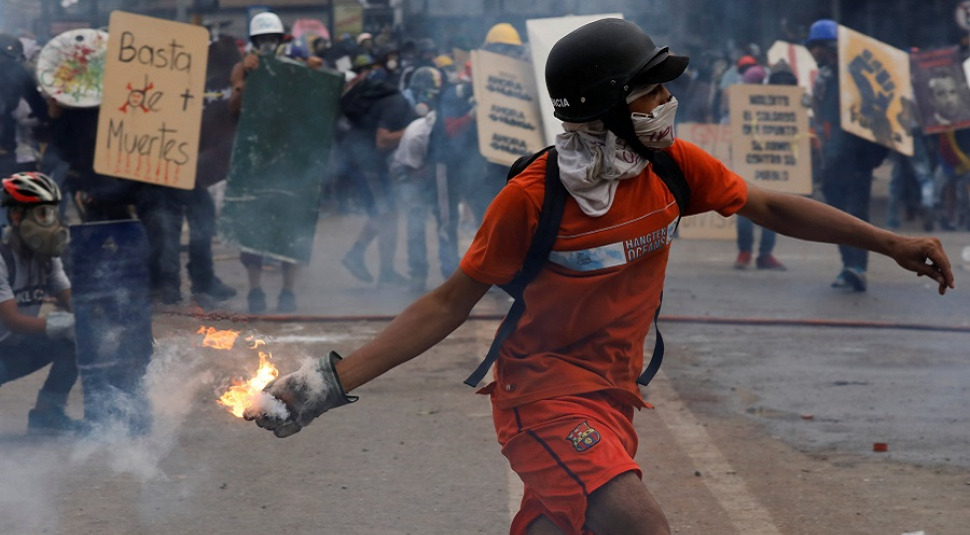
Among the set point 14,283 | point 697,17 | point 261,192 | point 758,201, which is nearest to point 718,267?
point 697,17

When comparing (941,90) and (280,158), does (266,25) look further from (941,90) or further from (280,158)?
(941,90)

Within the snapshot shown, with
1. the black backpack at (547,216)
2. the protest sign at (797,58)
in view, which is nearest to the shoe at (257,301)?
the black backpack at (547,216)

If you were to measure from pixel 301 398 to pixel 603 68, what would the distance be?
2.99 ft

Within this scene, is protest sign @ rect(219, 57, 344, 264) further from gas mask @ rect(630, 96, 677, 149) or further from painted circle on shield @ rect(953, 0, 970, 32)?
painted circle on shield @ rect(953, 0, 970, 32)

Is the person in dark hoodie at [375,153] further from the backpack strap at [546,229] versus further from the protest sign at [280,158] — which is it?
the backpack strap at [546,229]

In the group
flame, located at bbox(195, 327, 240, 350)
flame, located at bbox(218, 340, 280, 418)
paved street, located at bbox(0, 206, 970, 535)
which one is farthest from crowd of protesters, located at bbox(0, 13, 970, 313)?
flame, located at bbox(218, 340, 280, 418)

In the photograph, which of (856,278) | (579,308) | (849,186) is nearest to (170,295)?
(579,308)

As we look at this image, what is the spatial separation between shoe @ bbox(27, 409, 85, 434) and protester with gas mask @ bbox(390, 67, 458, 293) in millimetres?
4343

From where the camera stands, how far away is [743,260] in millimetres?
11078

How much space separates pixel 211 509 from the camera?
4.63 m

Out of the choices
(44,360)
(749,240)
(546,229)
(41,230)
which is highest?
(546,229)

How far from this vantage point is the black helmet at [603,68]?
9.40 feet

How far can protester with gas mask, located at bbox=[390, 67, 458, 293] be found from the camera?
9922mm

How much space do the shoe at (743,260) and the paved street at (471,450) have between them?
301cm
